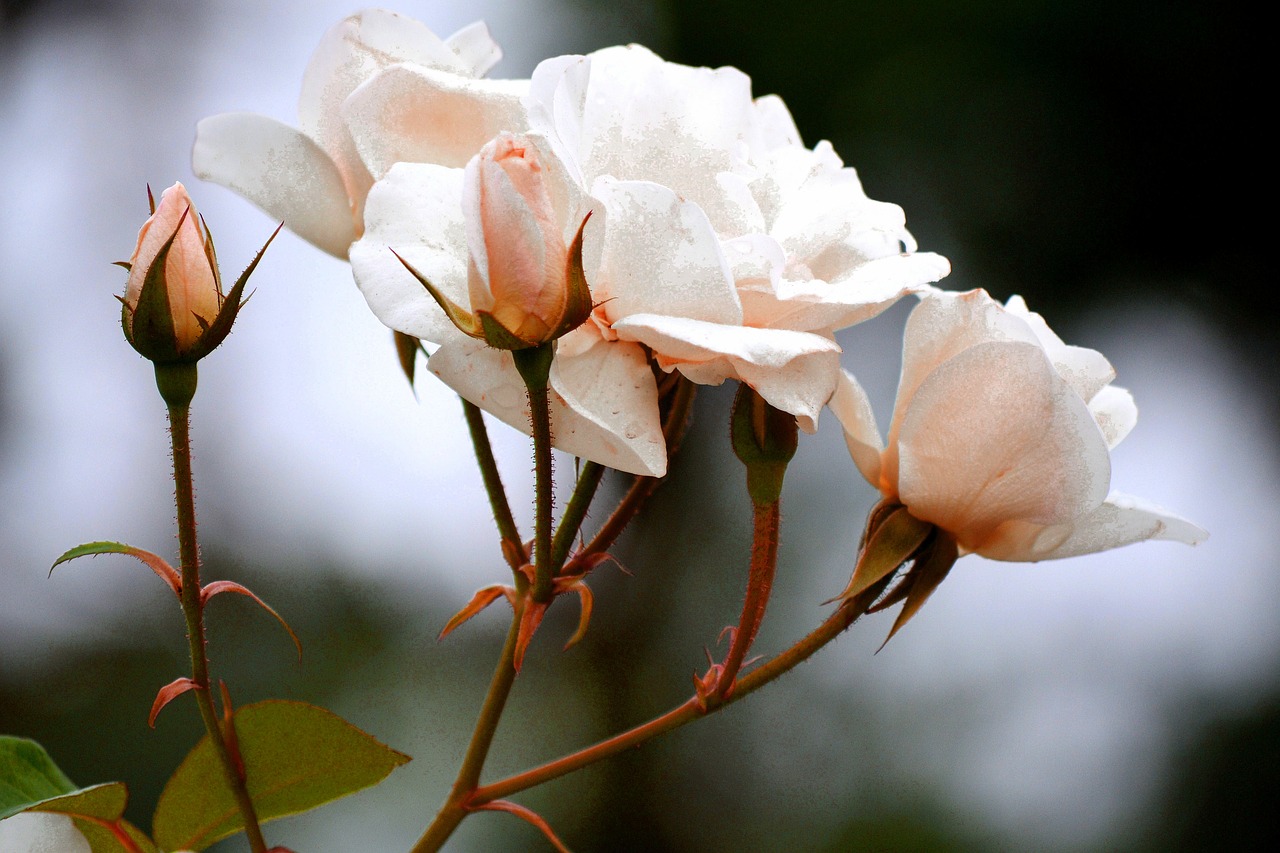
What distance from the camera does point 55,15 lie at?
7.93 feet

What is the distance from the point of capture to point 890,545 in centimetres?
35

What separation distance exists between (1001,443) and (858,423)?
0.05 meters

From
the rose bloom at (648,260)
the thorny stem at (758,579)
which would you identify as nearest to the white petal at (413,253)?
the rose bloom at (648,260)

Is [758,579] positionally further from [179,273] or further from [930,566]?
[179,273]

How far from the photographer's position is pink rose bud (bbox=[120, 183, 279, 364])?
275 millimetres

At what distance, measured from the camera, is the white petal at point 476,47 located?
0.37m

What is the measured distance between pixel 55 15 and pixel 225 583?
2.51 meters

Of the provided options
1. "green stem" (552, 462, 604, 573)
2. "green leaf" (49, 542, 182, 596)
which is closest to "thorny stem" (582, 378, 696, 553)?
"green stem" (552, 462, 604, 573)

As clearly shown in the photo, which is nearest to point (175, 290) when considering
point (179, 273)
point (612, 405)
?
point (179, 273)

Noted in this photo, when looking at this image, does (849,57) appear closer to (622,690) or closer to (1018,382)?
(622,690)

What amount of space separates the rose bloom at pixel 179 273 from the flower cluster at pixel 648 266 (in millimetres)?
36

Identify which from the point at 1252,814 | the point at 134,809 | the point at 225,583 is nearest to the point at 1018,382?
the point at 225,583

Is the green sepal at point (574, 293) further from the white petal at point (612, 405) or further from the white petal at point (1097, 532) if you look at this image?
the white petal at point (1097, 532)

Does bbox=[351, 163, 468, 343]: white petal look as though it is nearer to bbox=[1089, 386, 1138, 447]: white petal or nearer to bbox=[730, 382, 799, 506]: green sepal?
bbox=[730, 382, 799, 506]: green sepal
